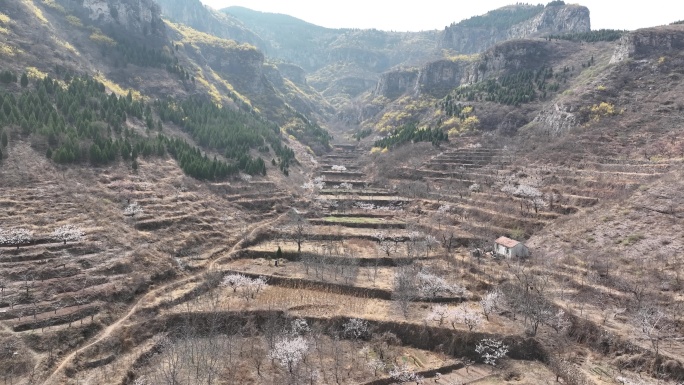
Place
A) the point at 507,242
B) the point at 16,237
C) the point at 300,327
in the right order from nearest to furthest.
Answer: the point at 300,327 < the point at 16,237 < the point at 507,242

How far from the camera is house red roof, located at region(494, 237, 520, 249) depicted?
207ft

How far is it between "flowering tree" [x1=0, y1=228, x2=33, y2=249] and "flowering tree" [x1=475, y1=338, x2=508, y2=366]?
56065 mm

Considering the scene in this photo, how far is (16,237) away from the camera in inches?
1981

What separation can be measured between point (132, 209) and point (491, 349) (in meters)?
55.7

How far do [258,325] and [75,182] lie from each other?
131 feet

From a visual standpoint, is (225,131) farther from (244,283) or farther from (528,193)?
(528,193)

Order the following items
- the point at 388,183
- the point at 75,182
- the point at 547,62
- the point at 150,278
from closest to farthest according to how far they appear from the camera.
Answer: the point at 150,278 → the point at 75,182 → the point at 388,183 → the point at 547,62

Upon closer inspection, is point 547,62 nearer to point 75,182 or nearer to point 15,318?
point 75,182

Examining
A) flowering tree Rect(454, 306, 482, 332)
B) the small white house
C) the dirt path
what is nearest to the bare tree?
flowering tree Rect(454, 306, 482, 332)

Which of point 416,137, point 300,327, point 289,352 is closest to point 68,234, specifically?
point 300,327

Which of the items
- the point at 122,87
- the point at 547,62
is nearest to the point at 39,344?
the point at 122,87

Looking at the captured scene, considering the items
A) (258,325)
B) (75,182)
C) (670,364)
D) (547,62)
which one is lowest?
(258,325)

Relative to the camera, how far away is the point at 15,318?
41.4 meters

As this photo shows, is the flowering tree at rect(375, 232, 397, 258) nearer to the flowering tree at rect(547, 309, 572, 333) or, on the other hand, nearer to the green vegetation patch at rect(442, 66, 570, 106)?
the flowering tree at rect(547, 309, 572, 333)
